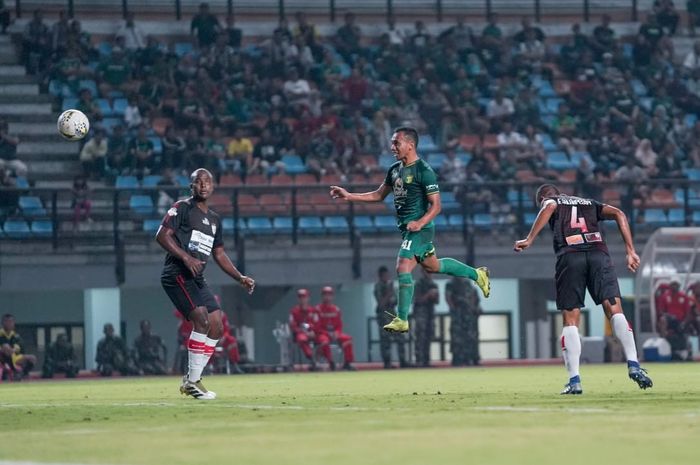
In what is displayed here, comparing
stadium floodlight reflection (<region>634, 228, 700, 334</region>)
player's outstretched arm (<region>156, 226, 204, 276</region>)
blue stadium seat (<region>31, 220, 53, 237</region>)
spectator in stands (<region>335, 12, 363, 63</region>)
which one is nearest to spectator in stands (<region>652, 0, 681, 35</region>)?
spectator in stands (<region>335, 12, 363, 63</region>)

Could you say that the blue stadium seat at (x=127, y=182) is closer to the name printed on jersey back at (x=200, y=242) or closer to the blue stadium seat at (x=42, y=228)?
the blue stadium seat at (x=42, y=228)

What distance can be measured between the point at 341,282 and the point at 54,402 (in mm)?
14263

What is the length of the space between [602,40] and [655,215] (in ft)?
23.7

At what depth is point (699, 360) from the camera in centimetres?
2753

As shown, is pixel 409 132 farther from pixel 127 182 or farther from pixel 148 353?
pixel 127 182

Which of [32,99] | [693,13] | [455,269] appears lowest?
[455,269]

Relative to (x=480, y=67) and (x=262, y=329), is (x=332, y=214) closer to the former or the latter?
(x=262, y=329)

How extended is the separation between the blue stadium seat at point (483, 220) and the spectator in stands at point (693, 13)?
11.2 metres

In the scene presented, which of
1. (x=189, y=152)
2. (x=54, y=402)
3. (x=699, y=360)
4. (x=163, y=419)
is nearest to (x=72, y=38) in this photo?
(x=189, y=152)

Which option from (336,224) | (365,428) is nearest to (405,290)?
(365,428)

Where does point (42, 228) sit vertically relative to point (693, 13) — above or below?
below

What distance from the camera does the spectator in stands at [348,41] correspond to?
34.8 meters

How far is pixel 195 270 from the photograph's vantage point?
13.7 meters

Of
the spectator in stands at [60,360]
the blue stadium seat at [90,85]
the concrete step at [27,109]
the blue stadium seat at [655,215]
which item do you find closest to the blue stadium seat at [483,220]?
the blue stadium seat at [655,215]
